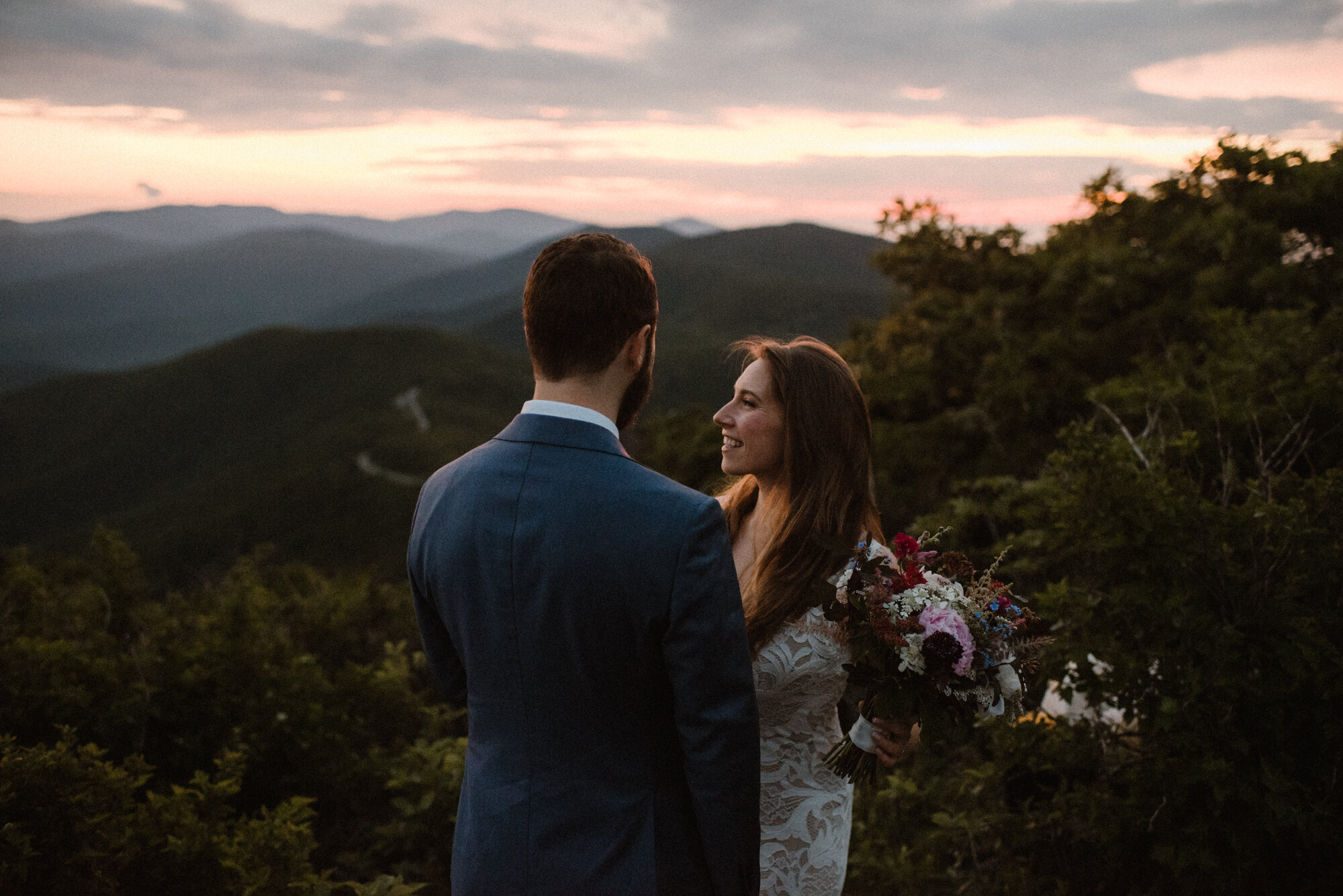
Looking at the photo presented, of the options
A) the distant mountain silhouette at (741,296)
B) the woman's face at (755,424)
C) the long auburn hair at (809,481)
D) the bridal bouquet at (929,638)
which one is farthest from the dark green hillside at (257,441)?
the bridal bouquet at (929,638)

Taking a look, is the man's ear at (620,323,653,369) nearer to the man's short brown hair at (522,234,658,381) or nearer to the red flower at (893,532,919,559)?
the man's short brown hair at (522,234,658,381)

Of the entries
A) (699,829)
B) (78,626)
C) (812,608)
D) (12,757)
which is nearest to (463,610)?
(699,829)

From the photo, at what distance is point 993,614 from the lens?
2260mm

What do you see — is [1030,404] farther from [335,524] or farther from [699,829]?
[335,524]

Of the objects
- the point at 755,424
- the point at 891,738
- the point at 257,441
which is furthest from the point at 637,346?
the point at 257,441

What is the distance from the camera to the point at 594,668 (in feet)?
5.46

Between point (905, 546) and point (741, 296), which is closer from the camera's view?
point (905, 546)

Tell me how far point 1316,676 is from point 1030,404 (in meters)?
4.81

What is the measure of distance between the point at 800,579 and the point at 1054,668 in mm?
1580

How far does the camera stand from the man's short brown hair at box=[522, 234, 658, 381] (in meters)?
1.66

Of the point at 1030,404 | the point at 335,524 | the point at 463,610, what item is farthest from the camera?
the point at 335,524

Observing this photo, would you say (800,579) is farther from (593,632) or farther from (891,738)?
(593,632)

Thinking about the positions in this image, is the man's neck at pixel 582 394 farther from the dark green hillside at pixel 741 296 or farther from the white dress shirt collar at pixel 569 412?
the dark green hillside at pixel 741 296

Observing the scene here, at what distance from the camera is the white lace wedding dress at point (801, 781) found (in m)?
2.43
